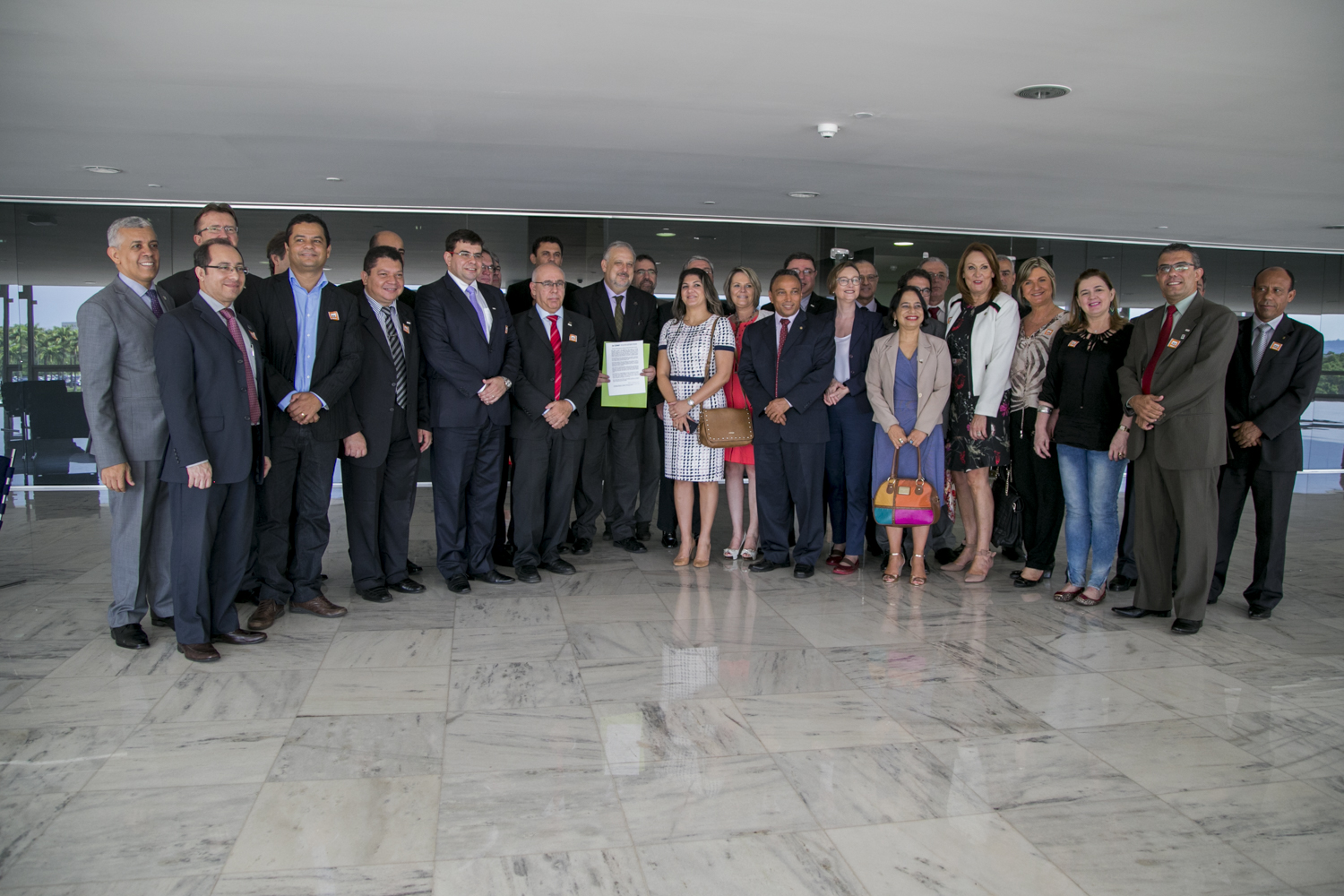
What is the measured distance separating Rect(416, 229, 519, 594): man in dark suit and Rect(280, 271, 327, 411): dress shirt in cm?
70

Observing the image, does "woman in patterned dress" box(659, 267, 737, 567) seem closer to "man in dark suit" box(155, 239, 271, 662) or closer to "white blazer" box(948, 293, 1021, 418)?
"white blazer" box(948, 293, 1021, 418)

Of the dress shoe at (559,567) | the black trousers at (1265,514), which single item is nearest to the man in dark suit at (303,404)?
the dress shoe at (559,567)

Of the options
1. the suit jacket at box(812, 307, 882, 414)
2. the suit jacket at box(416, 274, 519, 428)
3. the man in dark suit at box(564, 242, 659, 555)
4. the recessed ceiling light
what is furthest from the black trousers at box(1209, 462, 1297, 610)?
the suit jacket at box(416, 274, 519, 428)

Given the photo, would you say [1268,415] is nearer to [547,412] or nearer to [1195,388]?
[1195,388]

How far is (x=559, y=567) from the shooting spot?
5438mm

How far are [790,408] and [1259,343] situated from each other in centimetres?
250

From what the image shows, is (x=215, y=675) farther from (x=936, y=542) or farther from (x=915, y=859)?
(x=936, y=542)

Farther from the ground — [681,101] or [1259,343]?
[681,101]

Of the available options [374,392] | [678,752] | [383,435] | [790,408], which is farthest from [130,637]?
[790,408]

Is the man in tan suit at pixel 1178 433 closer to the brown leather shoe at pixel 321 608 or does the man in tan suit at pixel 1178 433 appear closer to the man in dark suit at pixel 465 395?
the man in dark suit at pixel 465 395

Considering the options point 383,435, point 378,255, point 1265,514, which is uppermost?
point 378,255

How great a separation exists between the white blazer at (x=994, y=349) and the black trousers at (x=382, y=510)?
3192mm

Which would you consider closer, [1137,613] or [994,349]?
[1137,613]

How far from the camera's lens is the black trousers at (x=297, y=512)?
14.3 feet
